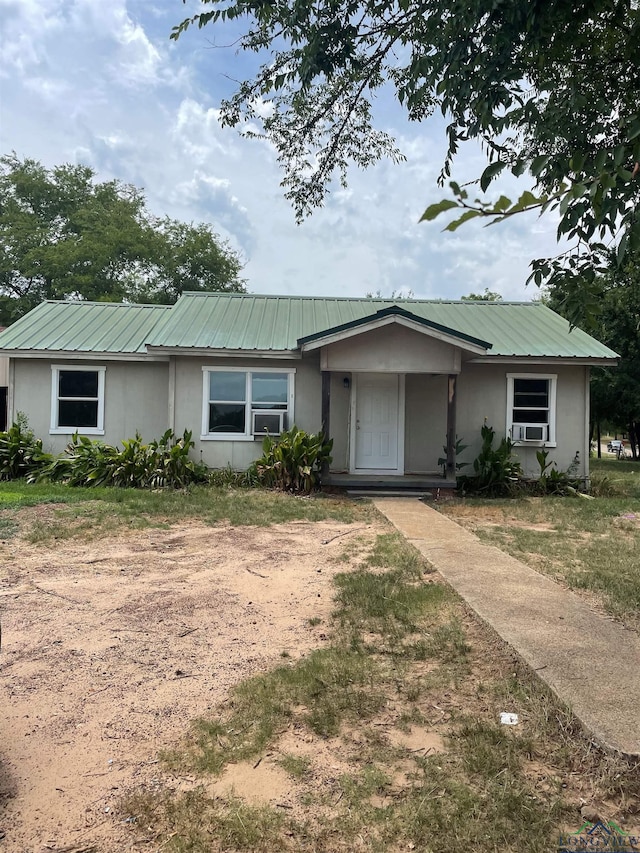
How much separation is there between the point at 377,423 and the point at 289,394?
204 centimetres

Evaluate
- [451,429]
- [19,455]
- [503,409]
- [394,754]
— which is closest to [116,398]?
[19,455]

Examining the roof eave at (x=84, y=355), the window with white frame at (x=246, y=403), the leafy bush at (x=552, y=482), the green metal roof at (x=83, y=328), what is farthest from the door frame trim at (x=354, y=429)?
the green metal roof at (x=83, y=328)

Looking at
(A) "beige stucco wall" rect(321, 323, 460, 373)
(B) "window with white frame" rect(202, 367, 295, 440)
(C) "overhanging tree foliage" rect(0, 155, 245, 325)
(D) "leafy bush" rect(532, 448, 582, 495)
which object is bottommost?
(D) "leafy bush" rect(532, 448, 582, 495)

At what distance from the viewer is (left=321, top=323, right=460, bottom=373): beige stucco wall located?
1154 centimetres

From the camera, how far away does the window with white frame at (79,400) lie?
515 inches

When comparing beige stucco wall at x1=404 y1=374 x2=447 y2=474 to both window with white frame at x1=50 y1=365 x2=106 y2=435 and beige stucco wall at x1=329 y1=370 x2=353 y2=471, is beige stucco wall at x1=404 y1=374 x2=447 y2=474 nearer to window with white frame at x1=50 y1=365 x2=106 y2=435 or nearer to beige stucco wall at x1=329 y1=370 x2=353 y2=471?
beige stucco wall at x1=329 y1=370 x2=353 y2=471

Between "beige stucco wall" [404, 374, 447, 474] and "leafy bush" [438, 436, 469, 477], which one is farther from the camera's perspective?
"beige stucco wall" [404, 374, 447, 474]

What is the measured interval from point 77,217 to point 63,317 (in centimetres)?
2168

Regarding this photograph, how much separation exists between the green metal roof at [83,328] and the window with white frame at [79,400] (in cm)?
58

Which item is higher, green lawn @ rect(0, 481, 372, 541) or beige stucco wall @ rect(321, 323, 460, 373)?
beige stucco wall @ rect(321, 323, 460, 373)

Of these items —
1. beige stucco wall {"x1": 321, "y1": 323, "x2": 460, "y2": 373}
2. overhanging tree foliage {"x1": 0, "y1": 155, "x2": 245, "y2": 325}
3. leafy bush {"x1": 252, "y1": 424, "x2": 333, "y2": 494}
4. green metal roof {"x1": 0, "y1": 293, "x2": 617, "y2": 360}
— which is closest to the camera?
leafy bush {"x1": 252, "y1": 424, "x2": 333, "y2": 494}

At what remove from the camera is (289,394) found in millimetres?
12586

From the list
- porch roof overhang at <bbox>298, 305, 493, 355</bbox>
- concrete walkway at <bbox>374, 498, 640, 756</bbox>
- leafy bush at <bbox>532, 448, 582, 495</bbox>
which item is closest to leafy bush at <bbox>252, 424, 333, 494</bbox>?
porch roof overhang at <bbox>298, 305, 493, 355</bbox>

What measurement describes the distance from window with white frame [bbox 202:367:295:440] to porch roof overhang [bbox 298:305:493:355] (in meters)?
1.72
